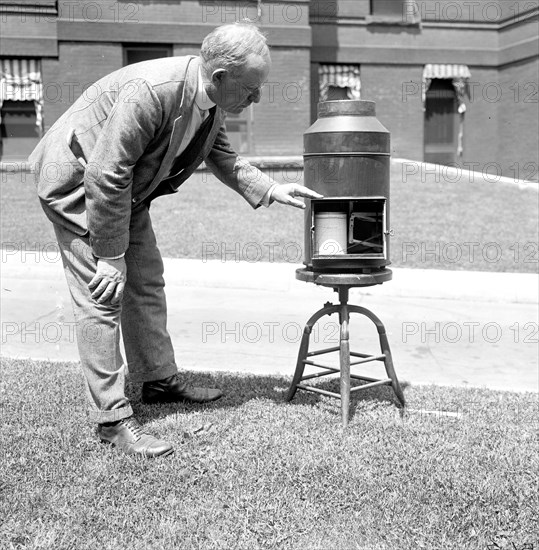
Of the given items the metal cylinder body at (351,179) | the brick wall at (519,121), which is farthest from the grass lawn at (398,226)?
the brick wall at (519,121)

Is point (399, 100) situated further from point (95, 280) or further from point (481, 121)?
point (95, 280)

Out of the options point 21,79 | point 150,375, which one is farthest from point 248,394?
point 21,79

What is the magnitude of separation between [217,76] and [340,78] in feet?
60.6

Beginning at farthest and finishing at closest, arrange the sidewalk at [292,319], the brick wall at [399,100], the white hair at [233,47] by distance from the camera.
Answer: the brick wall at [399,100] → the sidewalk at [292,319] → the white hair at [233,47]

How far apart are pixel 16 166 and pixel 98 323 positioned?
590 inches

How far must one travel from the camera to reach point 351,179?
4.00 m

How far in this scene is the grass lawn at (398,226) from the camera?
32.7 feet

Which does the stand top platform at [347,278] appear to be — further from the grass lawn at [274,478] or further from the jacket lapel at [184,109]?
the jacket lapel at [184,109]

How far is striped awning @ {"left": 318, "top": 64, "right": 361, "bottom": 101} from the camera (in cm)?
2092

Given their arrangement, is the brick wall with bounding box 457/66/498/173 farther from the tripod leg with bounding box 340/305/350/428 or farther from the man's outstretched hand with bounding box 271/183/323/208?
the man's outstretched hand with bounding box 271/183/323/208

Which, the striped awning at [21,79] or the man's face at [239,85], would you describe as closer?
the man's face at [239,85]

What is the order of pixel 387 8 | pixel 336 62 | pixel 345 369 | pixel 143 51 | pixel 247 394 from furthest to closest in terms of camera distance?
pixel 387 8 < pixel 336 62 < pixel 143 51 < pixel 247 394 < pixel 345 369

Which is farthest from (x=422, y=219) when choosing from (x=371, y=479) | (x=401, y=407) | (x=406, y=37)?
(x=406, y=37)

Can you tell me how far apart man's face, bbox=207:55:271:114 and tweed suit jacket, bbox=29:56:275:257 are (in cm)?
13
